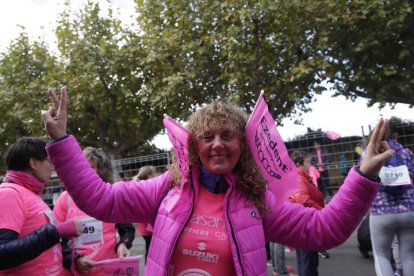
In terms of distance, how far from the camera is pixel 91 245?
9.66 feet

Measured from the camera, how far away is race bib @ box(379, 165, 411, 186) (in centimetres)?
388

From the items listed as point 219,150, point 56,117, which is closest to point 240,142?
point 219,150

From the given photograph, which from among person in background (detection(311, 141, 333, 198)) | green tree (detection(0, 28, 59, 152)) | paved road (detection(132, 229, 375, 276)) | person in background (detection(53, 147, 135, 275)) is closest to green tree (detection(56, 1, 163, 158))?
green tree (detection(0, 28, 59, 152))

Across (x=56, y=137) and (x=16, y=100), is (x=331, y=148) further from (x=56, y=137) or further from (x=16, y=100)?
(x=16, y=100)

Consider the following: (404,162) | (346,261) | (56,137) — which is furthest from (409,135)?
(56,137)

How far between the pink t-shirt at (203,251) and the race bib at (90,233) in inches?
41.5

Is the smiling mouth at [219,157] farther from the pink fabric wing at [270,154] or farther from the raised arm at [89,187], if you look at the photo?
the raised arm at [89,187]

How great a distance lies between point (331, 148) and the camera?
370 inches

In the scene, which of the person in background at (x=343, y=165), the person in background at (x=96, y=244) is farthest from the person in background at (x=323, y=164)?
the person in background at (x=96, y=244)

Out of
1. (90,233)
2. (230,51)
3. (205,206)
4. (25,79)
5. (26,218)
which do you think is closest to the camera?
(205,206)

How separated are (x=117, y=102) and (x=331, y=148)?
9536mm

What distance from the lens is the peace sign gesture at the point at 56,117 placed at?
1.71 meters

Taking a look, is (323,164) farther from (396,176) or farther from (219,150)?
(219,150)

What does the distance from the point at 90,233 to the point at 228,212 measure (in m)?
1.25
